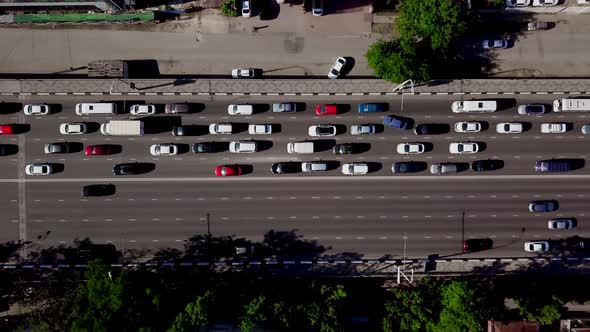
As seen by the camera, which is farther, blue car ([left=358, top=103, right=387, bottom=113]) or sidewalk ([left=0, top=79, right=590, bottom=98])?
blue car ([left=358, top=103, right=387, bottom=113])

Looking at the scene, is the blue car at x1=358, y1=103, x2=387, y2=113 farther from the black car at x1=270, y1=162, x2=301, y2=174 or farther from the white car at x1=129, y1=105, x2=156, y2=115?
the white car at x1=129, y1=105, x2=156, y2=115

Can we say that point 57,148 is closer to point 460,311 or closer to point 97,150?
point 97,150

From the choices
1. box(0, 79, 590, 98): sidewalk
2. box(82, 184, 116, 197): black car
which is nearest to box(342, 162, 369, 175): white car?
box(0, 79, 590, 98): sidewalk

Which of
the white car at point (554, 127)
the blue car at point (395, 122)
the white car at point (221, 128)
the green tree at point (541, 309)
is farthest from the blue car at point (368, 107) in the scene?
the green tree at point (541, 309)

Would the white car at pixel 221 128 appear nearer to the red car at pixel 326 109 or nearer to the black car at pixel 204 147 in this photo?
the black car at pixel 204 147

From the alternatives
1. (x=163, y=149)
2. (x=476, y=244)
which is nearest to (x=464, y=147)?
(x=476, y=244)

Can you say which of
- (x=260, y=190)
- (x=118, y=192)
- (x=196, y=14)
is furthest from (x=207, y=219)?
(x=196, y=14)
